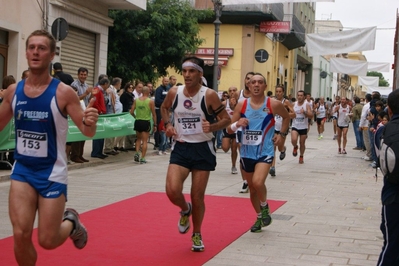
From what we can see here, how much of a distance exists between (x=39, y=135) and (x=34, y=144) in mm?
76

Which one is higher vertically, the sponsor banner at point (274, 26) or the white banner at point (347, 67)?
the sponsor banner at point (274, 26)

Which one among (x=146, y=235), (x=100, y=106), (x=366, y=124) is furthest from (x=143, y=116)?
(x=146, y=235)

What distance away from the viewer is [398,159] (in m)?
5.18

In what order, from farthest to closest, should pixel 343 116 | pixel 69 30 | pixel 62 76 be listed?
pixel 343 116
pixel 69 30
pixel 62 76

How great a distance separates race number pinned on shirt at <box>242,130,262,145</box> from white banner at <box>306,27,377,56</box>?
14.0 meters

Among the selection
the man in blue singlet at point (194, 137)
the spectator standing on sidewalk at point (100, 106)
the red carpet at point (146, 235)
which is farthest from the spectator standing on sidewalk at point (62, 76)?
the man in blue singlet at point (194, 137)

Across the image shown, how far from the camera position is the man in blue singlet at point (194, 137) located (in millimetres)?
7254

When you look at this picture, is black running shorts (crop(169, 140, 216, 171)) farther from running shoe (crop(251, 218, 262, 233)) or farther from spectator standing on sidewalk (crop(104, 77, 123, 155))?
spectator standing on sidewalk (crop(104, 77, 123, 155))

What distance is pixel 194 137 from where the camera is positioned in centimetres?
736

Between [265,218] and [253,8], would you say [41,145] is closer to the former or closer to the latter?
[265,218]

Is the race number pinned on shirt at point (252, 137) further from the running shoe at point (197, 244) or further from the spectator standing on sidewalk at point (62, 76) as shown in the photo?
the spectator standing on sidewalk at point (62, 76)

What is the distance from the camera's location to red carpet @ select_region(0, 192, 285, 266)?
680 cm

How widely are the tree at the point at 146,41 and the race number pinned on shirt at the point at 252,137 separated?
57.6ft

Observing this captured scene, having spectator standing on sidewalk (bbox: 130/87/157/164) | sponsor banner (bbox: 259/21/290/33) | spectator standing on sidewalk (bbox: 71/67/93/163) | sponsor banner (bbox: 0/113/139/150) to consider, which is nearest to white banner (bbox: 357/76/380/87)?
sponsor banner (bbox: 259/21/290/33)
